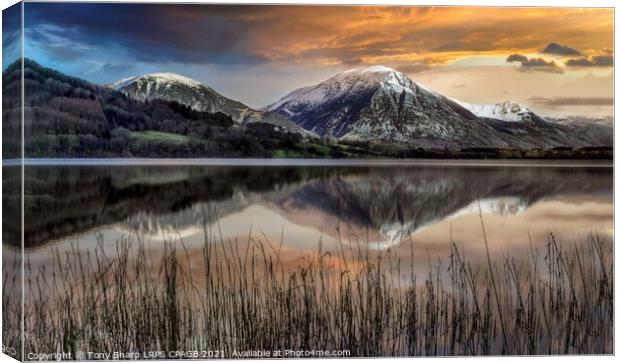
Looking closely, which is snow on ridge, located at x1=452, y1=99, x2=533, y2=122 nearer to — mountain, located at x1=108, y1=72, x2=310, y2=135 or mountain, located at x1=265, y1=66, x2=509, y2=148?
mountain, located at x1=265, y1=66, x2=509, y2=148

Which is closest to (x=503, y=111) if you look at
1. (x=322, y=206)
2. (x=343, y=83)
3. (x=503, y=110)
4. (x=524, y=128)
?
(x=503, y=110)

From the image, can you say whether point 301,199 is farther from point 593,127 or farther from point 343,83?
point 593,127

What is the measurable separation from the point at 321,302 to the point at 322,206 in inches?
33.8

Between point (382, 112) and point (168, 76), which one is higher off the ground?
point (168, 76)

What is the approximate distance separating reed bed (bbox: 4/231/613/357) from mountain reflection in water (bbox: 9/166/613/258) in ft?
0.59

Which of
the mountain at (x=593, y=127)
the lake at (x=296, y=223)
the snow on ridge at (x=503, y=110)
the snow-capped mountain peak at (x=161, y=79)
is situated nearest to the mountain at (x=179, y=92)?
the snow-capped mountain peak at (x=161, y=79)

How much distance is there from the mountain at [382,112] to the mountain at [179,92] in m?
0.39

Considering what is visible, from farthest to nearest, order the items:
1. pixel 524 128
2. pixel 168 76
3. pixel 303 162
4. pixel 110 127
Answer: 1. pixel 524 128
2. pixel 303 162
3. pixel 110 127
4. pixel 168 76

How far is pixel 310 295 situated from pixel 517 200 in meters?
2.10

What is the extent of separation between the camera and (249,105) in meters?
7.78

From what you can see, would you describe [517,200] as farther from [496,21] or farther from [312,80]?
[312,80]

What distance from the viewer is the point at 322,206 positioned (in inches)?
304

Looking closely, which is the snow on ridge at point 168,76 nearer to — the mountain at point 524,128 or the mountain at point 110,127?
the mountain at point 110,127

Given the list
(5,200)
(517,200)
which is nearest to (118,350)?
(5,200)
